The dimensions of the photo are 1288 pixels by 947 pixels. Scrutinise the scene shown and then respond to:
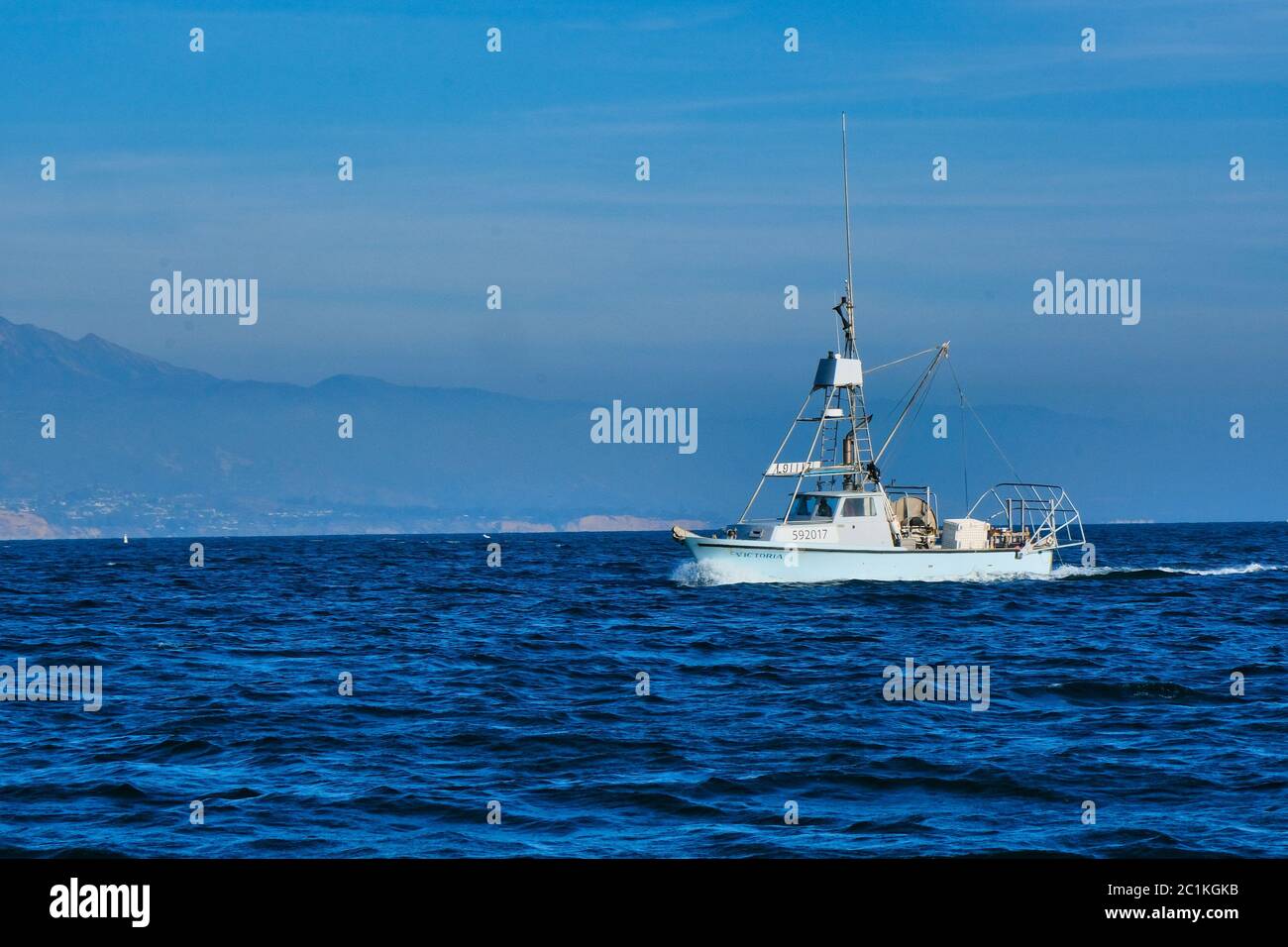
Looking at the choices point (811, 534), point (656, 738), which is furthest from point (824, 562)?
point (656, 738)

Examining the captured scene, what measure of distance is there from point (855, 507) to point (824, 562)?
2.66 metres

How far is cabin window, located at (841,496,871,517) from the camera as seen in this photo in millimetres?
55906

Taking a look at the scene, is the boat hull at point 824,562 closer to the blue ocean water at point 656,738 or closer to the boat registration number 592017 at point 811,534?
the boat registration number 592017 at point 811,534

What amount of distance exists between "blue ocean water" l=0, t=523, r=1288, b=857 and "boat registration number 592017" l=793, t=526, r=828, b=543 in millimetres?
7871

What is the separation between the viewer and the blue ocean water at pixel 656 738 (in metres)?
15.2

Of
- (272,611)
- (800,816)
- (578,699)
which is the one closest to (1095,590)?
(272,611)

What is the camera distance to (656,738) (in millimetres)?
21656
